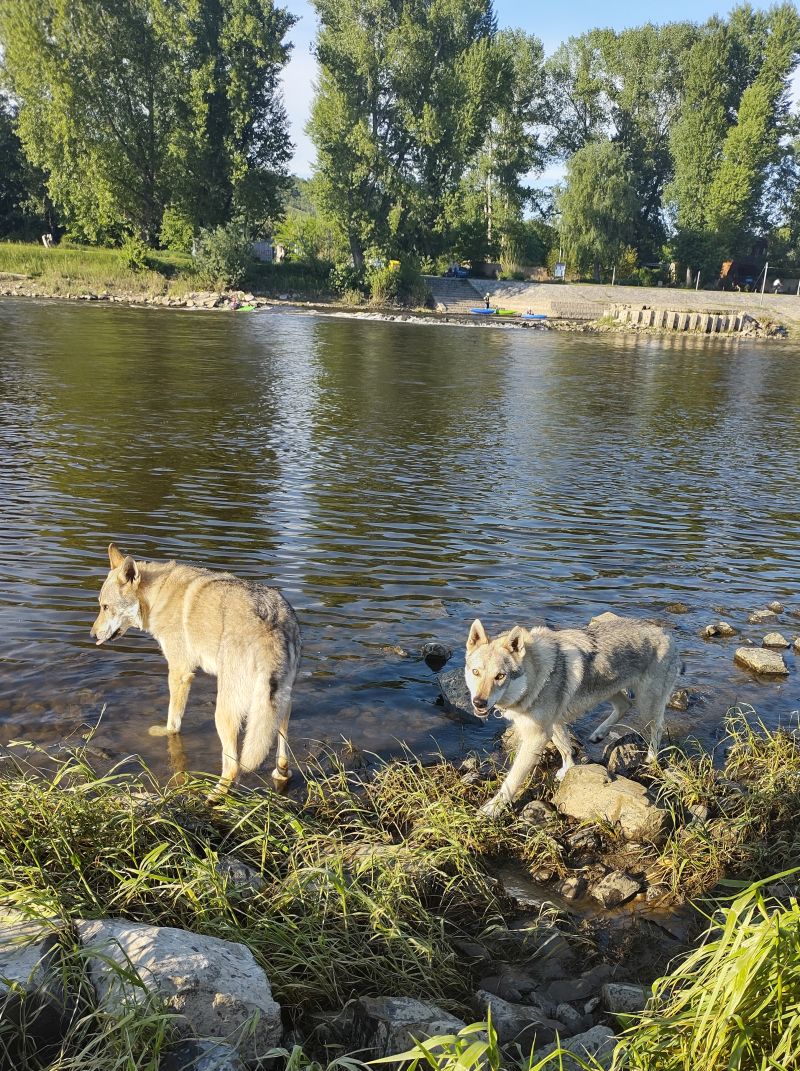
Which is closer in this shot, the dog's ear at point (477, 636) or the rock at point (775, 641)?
the dog's ear at point (477, 636)

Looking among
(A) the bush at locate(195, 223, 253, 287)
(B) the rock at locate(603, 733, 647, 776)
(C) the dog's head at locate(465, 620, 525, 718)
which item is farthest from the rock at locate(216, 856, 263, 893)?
(A) the bush at locate(195, 223, 253, 287)

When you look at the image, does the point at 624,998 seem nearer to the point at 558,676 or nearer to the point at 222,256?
the point at 558,676

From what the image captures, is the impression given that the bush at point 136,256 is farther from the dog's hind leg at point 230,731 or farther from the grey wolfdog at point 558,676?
the grey wolfdog at point 558,676

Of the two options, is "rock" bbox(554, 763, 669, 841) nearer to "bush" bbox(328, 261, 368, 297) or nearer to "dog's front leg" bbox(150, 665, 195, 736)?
"dog's front leg" bbox(150, 665, 195, 736)

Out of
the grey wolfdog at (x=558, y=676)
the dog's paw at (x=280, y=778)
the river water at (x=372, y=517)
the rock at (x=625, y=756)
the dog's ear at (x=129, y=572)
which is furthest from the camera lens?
the river water at (x=372, y=517)

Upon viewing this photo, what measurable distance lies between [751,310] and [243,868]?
8106 cm

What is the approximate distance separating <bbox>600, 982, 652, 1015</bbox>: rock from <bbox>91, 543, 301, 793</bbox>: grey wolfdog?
262 cm

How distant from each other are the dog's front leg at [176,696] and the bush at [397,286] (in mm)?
68818

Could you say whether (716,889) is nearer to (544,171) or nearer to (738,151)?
(738,151)

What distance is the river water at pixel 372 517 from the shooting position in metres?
7.81

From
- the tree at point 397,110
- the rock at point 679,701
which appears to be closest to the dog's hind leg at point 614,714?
the rock at point 679,701

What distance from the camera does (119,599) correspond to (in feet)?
22.9

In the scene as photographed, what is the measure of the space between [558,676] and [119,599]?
3975mm

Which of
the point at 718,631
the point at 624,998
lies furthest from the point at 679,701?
the point at 624,998
